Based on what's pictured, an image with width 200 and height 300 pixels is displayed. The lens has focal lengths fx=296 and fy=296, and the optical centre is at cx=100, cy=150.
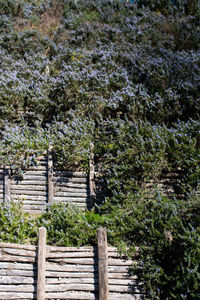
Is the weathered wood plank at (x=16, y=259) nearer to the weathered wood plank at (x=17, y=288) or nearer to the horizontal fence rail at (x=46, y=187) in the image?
the weathered wood plank at (x=17, y=288)

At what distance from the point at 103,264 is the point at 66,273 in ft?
1.97

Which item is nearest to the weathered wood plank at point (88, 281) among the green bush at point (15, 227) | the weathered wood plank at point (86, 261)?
the weathered wood plank at point (86, 261)

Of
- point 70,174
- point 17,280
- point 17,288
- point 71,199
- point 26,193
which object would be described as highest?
point 70,174

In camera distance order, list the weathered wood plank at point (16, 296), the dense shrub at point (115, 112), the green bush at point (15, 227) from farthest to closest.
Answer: the green bush at point (15, 227) → the dense shrub at point (115, 112) → the weathered wood plank at point (16, 296)

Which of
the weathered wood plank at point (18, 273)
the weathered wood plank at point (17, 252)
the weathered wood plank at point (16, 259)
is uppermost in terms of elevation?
the weathered wood plank at point (17, 252)

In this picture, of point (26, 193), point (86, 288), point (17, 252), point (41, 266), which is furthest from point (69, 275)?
point (26, 193)

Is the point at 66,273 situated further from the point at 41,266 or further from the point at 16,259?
the point at 16,259

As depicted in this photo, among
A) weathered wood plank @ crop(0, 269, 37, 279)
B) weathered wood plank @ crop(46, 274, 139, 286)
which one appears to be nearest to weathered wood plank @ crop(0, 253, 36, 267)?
weathered wood plank @ crop(0, 269, 37, 279)

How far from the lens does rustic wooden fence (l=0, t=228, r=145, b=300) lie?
4.41 m

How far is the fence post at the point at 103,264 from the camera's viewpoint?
436 cm

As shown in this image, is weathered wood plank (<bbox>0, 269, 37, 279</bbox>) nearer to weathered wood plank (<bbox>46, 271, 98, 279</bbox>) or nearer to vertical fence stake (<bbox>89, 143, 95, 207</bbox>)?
weathered wood plank (<bbox>46, 271, 98, 279</bbox>)

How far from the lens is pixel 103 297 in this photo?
4332 millimetres

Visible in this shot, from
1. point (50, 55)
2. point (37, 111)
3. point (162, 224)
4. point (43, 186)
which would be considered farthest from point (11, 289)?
point (50, 55)

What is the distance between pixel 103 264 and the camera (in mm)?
4500
